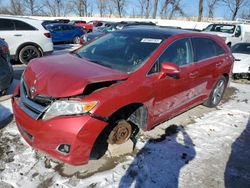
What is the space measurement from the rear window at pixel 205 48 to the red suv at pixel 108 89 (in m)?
0.02

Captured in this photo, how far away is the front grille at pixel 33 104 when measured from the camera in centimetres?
288

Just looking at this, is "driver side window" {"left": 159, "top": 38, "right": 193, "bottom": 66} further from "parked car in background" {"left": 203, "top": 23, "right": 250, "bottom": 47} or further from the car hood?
"parked car in background" {"left": 203, "top": 23, "right": 250, "bottom": 47}

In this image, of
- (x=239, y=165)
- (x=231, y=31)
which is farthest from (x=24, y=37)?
(x=231, y=31)

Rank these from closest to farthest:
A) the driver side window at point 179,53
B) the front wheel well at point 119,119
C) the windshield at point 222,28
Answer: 1. the front wheel well at point 119,119
2. the driver side window at point 179,53
3. the windshield at point 222,28

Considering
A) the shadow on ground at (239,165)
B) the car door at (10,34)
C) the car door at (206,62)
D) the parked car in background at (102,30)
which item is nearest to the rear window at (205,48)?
the car door at (206,62)

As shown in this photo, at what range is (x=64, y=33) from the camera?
17.8 metres

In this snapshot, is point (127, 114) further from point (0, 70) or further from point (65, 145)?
point (0, 70)

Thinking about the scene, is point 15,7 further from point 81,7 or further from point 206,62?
point 206,62

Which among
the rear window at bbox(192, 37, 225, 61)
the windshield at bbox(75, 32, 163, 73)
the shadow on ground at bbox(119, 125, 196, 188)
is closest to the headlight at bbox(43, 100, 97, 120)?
the windshield at bbox(75, 32, 163, 73)

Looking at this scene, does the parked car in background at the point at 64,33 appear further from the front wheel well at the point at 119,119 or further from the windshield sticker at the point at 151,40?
the front wheel well at the point at 119,119

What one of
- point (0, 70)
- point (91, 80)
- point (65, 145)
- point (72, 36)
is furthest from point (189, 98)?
point (72, 36)

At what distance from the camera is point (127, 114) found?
345 centimetres

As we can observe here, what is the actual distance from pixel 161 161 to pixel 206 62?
2156 millimetres

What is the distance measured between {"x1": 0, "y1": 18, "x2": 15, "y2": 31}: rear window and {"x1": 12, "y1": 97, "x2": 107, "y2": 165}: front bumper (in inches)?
283
